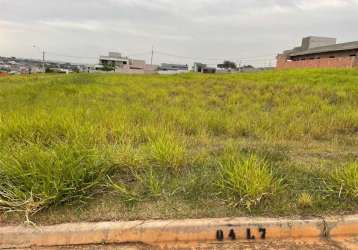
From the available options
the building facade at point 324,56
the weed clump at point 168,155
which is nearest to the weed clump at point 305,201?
the weed clump at point 168,155

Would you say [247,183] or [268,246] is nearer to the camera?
[268,246]

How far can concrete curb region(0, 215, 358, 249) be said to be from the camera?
8.32 ft

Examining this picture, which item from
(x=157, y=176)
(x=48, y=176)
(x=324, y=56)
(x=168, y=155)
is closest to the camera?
(x=48, y=176)

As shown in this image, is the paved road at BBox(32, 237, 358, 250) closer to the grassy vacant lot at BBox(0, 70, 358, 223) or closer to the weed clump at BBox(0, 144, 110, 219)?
the grassy vacant lot at BBox(0, 70, 358, 223)

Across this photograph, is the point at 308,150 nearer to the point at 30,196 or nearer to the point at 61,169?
the point at 61,169

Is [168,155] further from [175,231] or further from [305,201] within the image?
[305,201]

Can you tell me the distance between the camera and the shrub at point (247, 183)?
116 inches

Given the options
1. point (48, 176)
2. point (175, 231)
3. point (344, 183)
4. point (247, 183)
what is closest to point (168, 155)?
point (247, 183)

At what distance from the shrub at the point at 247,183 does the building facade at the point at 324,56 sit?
29.3m

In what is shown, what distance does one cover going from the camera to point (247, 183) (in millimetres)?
3006

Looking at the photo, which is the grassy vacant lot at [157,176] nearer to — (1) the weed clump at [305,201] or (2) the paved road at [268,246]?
(1) the weed clump at [305,201]

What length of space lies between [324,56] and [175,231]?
43.6 m

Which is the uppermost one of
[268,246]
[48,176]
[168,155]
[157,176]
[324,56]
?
[324,56]

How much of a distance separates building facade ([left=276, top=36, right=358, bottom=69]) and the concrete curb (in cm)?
2952
